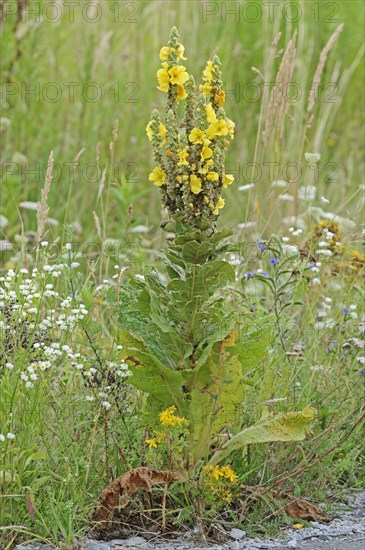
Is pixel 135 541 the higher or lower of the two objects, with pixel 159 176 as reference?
lower

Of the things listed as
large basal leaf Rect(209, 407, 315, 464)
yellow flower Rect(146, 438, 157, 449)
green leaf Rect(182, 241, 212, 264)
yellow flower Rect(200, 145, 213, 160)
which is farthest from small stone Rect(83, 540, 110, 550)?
yellow flower Rect(200, 145, 213, 160)

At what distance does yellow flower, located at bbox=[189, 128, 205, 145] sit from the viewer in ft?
9.31

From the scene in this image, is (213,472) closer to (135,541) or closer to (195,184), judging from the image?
(135,541)

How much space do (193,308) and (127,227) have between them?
148 cm

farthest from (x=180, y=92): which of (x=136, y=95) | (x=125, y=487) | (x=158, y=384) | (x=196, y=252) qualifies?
(x=136, y=95)

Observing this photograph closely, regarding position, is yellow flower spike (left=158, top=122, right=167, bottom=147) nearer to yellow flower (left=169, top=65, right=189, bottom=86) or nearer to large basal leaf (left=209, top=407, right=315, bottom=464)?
yellow flower (left=169, top=65, right=189, bottom=86)

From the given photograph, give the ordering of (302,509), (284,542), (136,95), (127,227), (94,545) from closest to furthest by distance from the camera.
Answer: (94,545), (284,542), (302,509), (127,227), (136,95)

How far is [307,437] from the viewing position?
3.33m

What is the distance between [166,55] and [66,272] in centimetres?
81

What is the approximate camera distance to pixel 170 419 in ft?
9.25

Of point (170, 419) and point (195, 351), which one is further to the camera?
point (195, 351)

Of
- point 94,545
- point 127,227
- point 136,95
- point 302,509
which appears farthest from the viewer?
point 136,95

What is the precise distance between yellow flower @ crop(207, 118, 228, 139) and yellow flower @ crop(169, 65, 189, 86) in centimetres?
17

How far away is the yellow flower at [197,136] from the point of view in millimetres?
2838
